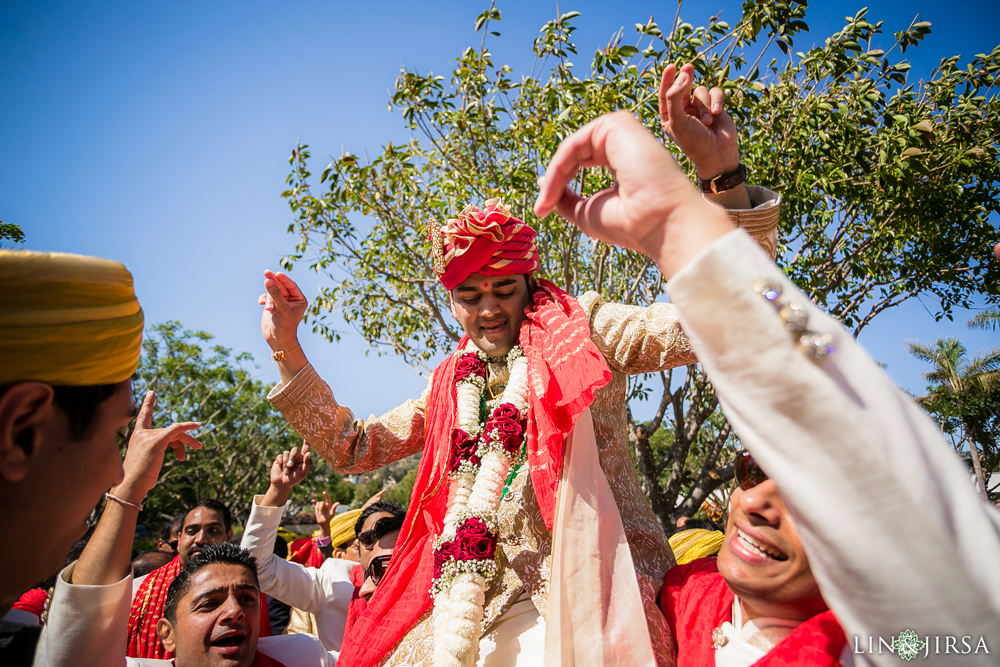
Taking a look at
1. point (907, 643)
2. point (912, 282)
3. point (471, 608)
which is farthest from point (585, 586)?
point (912, 282)

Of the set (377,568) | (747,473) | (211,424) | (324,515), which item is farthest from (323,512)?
(211,424)

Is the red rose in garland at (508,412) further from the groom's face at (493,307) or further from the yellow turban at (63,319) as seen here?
the yellow turban at (63,319)

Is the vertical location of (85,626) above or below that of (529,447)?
below

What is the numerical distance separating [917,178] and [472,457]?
6.46m

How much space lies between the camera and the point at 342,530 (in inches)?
282

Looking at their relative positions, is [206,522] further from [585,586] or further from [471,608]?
[585,586]

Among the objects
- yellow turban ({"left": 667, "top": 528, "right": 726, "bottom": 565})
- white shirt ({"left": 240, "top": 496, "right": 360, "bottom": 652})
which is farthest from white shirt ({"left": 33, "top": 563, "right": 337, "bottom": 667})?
yellow turban ({"left": 667, "top": 528, "right": 726, "bottom": 565})

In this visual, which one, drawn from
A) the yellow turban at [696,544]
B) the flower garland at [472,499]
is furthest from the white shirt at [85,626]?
the yellow turban at [696,544]

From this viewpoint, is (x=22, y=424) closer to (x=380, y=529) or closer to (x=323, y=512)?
(x=380, y=529)

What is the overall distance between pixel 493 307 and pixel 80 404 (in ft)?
5.62

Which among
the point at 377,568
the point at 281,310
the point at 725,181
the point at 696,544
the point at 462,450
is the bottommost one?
the point at 377,568

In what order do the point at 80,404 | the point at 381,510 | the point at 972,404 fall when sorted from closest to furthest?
the point at 80,404
the point at 381,510
the point at 972,404

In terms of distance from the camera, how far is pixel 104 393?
4.32ft

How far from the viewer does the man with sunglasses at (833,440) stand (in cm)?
85
